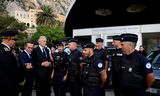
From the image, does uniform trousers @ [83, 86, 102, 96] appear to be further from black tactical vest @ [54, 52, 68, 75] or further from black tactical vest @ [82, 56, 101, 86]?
black tactical vest @ [54, 52, 68, 75]

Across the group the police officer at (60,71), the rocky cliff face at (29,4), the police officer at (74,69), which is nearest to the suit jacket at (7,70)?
the police officer at (74,69)

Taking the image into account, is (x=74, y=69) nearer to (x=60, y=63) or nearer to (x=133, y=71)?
(x=60, y=63)

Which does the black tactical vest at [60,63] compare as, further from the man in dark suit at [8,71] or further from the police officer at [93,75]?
the man in dark suit at [8,71]

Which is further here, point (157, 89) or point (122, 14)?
point (157, 89)

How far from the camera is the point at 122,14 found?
4031 mm

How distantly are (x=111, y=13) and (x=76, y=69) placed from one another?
5071 mm

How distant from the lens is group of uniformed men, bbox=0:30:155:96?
5.18 m

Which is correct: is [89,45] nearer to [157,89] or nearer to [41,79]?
[157,89]

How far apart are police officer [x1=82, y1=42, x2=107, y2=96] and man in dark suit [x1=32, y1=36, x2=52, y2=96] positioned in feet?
9.06

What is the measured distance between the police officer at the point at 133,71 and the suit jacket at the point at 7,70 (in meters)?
1.85

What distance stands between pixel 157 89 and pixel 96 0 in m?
3.44

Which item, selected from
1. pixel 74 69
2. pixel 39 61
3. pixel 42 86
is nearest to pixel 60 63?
pixel 39 61

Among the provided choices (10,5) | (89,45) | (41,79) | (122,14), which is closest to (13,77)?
(89,45)

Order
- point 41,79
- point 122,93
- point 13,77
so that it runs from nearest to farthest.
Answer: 1. point 122,93
2. point 13,77
3. point 41,79
